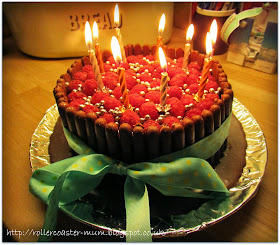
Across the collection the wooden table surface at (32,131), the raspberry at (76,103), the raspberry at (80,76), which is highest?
the raspberry at (80,76)

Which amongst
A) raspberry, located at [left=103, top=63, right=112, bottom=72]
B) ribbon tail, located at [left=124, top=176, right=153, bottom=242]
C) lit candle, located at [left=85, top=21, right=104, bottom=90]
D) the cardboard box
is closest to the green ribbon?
ribbon tail, located at [left=124, top=176, right=153, bottom=242]

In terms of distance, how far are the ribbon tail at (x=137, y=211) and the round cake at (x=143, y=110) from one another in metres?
0.07

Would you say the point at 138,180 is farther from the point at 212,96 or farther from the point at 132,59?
the point at 132,59

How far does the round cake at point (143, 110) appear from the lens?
58 cm

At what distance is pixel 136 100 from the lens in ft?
2.25

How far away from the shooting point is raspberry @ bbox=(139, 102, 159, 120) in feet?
2.11

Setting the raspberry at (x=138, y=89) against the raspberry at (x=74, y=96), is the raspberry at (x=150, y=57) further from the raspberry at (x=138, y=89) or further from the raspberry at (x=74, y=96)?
the raspberry at (x=74, y=96)

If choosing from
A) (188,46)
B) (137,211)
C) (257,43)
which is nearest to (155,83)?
(188,46)

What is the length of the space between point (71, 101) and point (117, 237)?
37cm

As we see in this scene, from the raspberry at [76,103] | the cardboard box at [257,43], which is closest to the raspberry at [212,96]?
Result: the raspberry at [76,103]

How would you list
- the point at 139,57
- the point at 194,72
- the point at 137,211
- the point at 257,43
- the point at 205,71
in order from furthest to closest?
the point at 257,43 < the point at 139,57 < the point at 194,72 < the point at 205,71 < the point at 137,211

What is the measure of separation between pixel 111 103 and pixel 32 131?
40cm

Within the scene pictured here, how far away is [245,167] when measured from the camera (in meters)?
0.68

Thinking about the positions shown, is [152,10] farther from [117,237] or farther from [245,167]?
[117,237]
